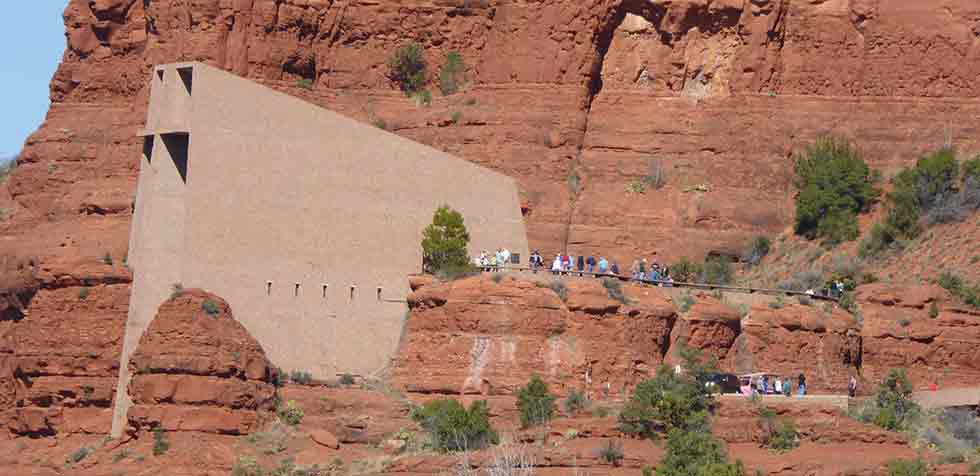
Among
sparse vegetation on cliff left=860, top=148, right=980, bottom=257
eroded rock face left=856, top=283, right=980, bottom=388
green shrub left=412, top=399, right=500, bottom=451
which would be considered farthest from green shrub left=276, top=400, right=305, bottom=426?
sparse vegetation on cliff left=860, top=148, right=980, bottom=257

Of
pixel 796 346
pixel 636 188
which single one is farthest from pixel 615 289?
pixel 636 188

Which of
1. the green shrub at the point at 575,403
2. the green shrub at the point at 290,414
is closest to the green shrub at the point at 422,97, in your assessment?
the green shrub at the point at 575,403

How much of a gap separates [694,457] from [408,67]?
27904 mm

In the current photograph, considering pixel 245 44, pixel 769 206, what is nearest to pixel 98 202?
pixel 245 44

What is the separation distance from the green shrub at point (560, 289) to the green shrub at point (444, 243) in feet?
8.16

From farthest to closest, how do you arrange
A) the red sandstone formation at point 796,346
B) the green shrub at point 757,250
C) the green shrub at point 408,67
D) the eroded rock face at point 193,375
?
the green shrub at point 408,67 → the green shrub at point 757,250 → the red sandstone formation at point 796,346 → the eroded rock face at point 193,375

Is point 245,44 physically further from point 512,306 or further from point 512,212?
point 512,306

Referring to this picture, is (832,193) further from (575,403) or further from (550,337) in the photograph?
(575,403)

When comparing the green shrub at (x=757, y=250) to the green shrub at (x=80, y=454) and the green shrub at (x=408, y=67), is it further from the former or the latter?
the green shrub at (x=80, y=454)

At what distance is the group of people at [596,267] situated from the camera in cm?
7088

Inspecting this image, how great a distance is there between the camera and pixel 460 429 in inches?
2462

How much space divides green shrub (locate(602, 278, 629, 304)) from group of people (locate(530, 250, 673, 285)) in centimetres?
81

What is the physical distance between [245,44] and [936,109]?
19325 millimetres

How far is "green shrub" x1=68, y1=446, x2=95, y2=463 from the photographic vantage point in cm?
6353
